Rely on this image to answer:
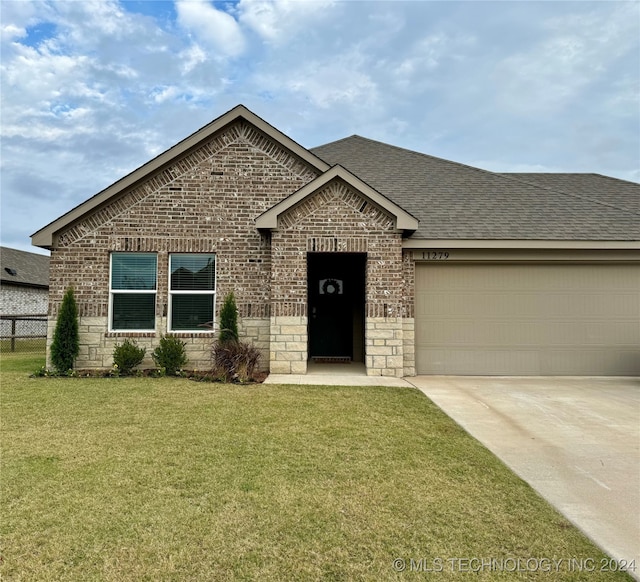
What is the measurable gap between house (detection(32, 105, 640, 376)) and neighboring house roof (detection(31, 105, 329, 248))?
31 millimetres

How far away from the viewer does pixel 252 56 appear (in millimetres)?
13695

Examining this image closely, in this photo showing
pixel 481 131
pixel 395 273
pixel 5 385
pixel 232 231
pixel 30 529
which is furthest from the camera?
pixel 481 131

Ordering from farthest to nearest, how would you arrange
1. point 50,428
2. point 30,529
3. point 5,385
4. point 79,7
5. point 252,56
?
point 252,56 → point 79,7 → point 5,385 → point 50,428 → point 30,529

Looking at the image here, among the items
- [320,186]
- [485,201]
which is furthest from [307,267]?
[485,201]

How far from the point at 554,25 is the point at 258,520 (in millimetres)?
14359

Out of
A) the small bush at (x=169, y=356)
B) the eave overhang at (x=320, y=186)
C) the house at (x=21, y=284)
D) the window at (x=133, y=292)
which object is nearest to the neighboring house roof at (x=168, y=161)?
the eave overhang at (x=320, y=186)

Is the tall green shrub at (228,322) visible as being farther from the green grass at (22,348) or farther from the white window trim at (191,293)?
the green grass at (22,348)

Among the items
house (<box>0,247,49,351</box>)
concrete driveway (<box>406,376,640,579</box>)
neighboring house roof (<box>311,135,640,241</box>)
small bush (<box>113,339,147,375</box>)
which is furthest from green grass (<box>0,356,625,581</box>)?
house (<box>0,247,49,351</box>)

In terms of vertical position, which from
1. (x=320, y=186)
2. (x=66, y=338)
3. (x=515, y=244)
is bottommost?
(x=66, y=338)

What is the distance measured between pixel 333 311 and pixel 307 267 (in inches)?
107

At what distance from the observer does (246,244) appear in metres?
9.54

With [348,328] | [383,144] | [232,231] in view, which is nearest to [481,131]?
[383,144]

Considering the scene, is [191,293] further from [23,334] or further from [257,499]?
[23,334]

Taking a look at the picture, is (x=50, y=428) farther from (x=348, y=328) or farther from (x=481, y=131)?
(x=481, y=131)
